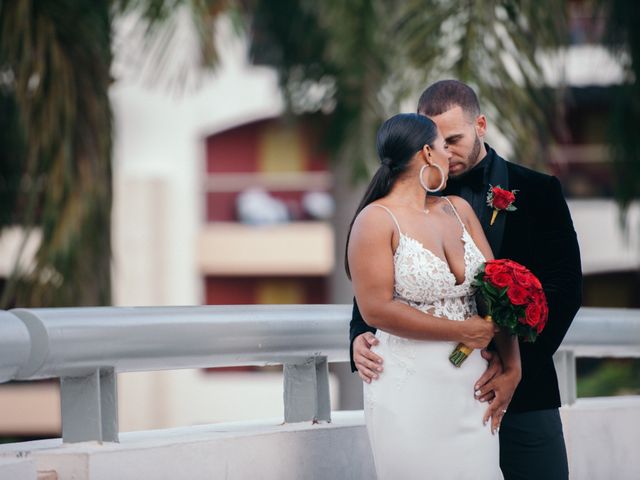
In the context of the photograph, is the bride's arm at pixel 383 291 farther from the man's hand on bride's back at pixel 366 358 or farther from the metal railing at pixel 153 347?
the metal railing at pixel 153 347

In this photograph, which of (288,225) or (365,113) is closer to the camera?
(365,113)

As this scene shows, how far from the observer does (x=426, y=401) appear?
4.33 metres

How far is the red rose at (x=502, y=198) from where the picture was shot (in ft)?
15.2

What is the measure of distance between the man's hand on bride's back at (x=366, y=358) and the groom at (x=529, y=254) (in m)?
0.08

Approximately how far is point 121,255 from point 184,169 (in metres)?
2.59

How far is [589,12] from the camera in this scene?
12805 millimetres

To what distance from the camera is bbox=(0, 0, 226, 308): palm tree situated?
10688 mm

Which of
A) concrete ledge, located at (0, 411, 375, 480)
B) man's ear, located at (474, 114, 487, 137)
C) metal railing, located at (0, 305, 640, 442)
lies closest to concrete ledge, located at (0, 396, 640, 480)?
concrete ledge, located at (0, 411, 375, 480)

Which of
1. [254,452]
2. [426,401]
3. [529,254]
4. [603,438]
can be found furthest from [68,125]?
[426,401]

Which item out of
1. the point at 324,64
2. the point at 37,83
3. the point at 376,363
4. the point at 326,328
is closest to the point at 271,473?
the point at 326,328

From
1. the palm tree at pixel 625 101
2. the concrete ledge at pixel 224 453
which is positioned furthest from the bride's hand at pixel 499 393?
the palm tree at pixel 625 101

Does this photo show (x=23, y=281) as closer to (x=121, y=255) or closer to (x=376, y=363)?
(x=376, y=363)

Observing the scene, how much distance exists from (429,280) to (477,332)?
8.7 inches

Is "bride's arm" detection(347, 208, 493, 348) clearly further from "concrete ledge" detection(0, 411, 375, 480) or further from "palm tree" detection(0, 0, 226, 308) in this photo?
"palm tree" detection(0, 0, 226, 308)
